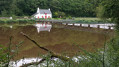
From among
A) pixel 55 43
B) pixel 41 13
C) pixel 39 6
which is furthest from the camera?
pixel 39 6

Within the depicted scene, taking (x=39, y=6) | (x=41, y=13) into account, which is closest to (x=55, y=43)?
(x=41, y=13)

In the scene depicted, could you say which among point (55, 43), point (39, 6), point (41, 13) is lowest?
point (55, 43)

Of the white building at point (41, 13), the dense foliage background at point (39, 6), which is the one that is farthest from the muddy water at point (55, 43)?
the white building at point (41, 13)

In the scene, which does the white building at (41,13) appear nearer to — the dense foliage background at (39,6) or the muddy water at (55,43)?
the dense foliage background at (39,6)

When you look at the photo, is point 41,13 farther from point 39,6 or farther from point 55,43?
point 55,43

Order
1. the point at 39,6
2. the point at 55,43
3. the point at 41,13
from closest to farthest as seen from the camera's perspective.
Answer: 1. the point at 55,43
2. the point at 41,13
3. the point at 39,6

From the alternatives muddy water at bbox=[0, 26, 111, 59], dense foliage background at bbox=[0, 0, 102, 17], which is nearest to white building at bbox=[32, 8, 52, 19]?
dense foliage background at bbox=[0, 0, 102, 17]

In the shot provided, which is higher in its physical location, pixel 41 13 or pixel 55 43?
pixel 41 13

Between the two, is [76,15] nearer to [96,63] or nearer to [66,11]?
[66,11]

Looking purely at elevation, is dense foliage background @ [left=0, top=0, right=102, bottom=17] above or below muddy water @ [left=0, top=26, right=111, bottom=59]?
above

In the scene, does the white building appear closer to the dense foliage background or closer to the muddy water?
the dense foliage background

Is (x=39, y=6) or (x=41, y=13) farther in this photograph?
(x=39, y=6)

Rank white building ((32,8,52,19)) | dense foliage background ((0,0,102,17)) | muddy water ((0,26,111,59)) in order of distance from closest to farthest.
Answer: muddy water ((0,26,111,59)), dense foliage background ((0,0,102,17)), white building ((32,8,52,19))

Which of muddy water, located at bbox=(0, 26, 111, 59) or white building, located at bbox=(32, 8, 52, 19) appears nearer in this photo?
muddy water, located at bbox=(0, 26, 111, 59)
